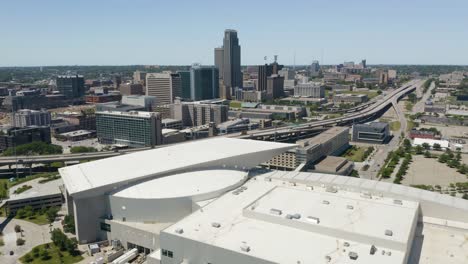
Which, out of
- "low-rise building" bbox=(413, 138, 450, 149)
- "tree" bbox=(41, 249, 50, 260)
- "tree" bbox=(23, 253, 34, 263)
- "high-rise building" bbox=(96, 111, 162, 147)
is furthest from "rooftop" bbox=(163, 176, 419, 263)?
"low-rise building" bbox=(413, 138, 450, 149)

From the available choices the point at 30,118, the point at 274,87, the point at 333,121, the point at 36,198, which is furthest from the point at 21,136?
the point at 274,87

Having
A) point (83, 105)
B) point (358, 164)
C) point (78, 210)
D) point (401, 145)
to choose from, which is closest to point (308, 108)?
point (401, 145)

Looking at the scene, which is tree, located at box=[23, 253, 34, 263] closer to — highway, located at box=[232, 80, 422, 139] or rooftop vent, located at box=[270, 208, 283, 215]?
rooftop vent, located at box=[270, 208, 283, 215]

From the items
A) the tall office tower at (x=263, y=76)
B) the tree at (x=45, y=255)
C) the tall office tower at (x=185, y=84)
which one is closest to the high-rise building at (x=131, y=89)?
the tall office tower at (x=185, y=84)

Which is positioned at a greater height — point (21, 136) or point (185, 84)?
point (185, 84)

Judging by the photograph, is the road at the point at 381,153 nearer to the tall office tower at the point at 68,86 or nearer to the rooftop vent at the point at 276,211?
the rooftop vent at the point at 276,211

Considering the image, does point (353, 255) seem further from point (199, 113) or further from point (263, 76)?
point (263, 76)

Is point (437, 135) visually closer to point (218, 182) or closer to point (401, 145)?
point (401, 145)
